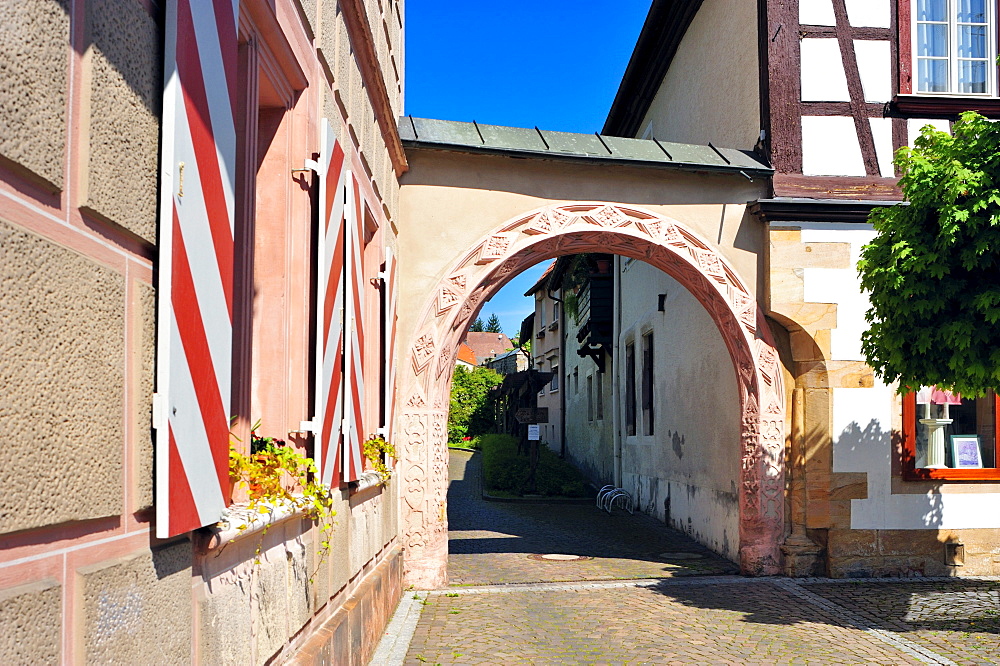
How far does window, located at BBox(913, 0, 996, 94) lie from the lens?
9508 millimetres

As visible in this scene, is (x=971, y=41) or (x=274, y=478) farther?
(x=971, y=41)

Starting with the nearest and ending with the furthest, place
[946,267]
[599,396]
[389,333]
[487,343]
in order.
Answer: [946,267] < [389,333] < [599,396] < [487,343]

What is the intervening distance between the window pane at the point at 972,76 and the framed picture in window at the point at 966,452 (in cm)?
342

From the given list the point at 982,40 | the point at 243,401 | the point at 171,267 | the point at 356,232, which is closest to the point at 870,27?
the point at 982,40

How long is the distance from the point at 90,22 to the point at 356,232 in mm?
3440

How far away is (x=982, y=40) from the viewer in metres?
9.55

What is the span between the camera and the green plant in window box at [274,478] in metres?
3.10

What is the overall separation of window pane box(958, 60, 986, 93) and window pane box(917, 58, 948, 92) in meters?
0.16

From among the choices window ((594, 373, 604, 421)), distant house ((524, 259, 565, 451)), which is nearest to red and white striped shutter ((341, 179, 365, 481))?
window ((594, 373, 604, 421))

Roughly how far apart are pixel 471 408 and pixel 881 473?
29.3 metres

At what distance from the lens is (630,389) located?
662 inches

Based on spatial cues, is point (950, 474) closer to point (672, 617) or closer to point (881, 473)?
point (881, 473)

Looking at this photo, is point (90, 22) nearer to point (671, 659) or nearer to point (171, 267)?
point (171, 267)

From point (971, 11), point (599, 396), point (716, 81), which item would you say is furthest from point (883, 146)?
point (599, 396)
